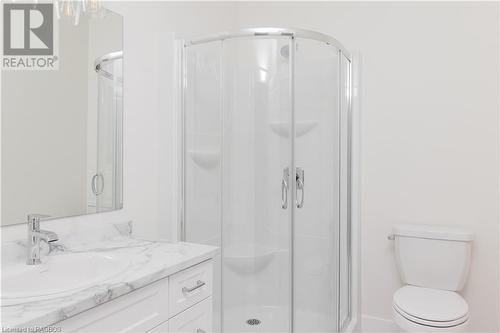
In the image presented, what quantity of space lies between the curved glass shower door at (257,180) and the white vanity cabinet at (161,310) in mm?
692

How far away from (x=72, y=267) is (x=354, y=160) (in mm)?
1848

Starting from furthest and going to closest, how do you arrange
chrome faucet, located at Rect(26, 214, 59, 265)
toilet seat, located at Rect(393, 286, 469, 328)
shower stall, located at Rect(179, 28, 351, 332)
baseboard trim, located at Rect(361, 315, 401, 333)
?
baseboard trim, located at Rect(361, 315, 401, 333) < shower stall, located at Rect(179, 28, 351, 332) < toilet seat, located at Rect(393, 286, 469, 328) < chrome faucet, located at Rect(26, 214, 59, 265)

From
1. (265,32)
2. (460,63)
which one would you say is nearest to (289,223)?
(265,32)

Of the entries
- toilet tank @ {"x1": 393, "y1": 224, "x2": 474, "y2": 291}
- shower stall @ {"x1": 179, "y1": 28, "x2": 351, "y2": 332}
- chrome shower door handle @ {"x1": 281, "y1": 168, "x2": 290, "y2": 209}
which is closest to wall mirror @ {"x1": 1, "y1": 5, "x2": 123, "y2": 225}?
shower stall @ {"x1": 179, "y1": 28, "x2": 351, "y2": 332}

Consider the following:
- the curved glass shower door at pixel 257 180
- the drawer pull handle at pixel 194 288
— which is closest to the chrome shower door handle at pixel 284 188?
the curved glass shower door at pixel 257 180

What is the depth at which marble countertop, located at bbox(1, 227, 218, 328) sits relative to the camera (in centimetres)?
94

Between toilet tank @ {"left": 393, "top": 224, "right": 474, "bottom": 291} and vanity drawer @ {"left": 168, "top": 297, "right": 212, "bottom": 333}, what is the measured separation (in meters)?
1.39

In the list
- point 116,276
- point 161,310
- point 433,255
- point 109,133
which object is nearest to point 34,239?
point 116,276

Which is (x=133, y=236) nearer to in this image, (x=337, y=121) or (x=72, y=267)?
(x=72, y=267)

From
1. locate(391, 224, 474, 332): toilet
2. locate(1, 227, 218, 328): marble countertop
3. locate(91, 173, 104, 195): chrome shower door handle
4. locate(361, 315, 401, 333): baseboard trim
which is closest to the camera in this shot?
locate(1, 227, 218, 328): marble countertop

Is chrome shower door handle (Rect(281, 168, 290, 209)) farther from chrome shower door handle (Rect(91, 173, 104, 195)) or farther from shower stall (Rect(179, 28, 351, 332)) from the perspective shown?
chrome shower door handle (Rect(91, 173, 104, 195))

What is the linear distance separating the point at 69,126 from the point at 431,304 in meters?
1.97

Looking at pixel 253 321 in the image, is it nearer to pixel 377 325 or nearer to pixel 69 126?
pixel 377 325

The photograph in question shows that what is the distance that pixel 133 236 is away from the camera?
199cm
